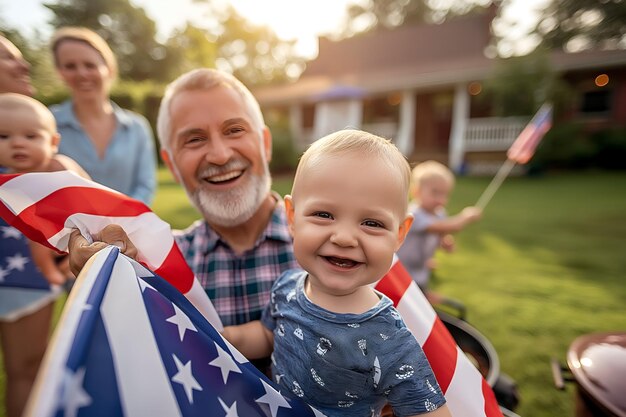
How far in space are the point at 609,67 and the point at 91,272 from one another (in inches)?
807

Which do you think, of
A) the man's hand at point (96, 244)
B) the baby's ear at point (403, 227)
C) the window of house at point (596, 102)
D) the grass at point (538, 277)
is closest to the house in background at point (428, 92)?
the window of house at point (596, 102)

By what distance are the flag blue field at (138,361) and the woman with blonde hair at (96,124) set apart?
2176mm

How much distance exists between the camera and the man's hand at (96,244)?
1.04 meters

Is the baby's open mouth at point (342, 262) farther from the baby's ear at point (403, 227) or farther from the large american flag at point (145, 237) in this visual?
the large american flag at point (145, 237)

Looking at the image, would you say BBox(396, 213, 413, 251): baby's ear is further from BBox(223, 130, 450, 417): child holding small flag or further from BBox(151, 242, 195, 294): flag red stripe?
BBox(151, 242, 195, 294): flag red stripe

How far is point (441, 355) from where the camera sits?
137 cm

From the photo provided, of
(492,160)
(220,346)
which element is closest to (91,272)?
(220,346)

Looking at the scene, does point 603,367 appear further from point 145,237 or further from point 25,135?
point 25,135

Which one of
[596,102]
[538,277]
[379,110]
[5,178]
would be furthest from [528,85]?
[5,178]

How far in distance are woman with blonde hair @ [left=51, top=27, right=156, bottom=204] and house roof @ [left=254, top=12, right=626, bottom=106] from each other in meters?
16.2

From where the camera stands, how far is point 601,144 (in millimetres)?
14359

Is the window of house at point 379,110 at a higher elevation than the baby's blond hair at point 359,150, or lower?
higher

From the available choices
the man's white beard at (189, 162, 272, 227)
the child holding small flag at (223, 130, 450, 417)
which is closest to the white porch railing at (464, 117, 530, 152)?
the man's white beard at (189, 162, 272, 227)

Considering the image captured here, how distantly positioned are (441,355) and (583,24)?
29998 mm
